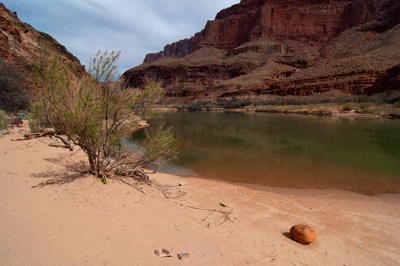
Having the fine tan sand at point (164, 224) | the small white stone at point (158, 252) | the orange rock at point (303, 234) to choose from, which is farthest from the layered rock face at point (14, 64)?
the orange rock at point (303, 234)

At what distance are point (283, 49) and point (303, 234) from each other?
332 feet

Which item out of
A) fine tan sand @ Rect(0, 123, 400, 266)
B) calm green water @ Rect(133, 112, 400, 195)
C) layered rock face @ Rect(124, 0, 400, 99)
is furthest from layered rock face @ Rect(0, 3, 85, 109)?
layered rock face @ Rect(124, 0, 400, 99)

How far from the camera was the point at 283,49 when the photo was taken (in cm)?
8938

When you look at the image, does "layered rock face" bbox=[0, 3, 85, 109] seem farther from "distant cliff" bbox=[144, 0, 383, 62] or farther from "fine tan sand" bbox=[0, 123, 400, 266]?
"distant cliff" bbox=[144, 0, 383, 62]

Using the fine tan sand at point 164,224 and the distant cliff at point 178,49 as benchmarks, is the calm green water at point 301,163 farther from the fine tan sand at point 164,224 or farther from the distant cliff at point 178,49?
the distant cliff at point 178,49

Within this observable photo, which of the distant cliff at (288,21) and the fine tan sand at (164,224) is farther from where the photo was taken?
the distant cliff at (288,21)

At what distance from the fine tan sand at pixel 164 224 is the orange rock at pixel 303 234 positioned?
7 centimetres

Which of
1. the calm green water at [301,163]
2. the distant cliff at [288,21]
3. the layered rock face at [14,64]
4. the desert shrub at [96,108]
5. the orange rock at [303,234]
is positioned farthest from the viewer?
the distant cliff at [288,21]

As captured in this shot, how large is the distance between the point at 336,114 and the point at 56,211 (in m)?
32.6

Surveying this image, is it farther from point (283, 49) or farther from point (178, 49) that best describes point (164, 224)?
point (178, 49)

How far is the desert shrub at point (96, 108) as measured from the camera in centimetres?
312

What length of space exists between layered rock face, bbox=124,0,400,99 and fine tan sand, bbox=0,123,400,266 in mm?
47474

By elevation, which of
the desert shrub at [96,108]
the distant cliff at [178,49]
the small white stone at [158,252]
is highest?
the distant cliff at [178,49]

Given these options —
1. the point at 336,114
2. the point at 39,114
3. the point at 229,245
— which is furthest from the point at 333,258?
the point at 336,114
